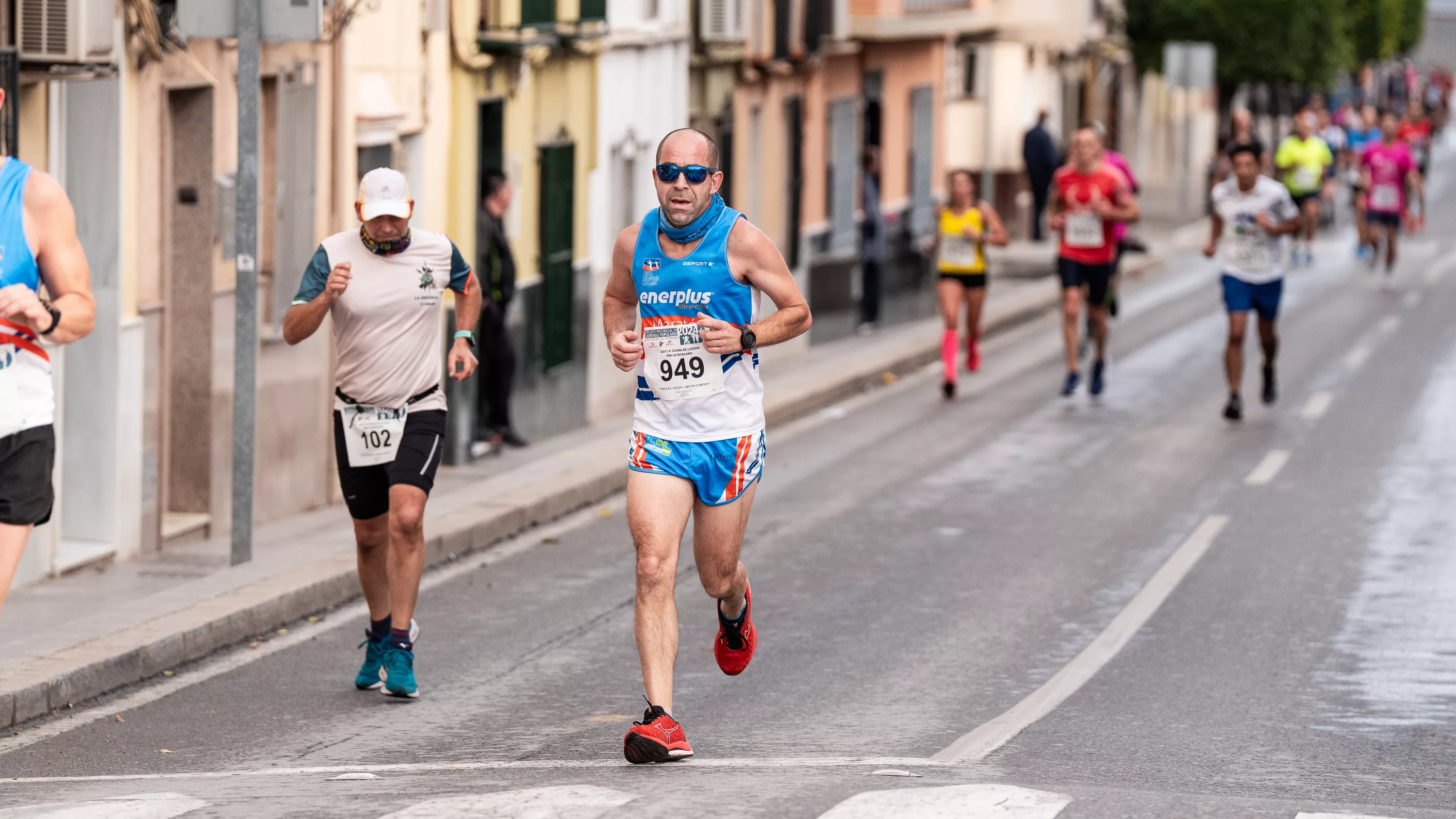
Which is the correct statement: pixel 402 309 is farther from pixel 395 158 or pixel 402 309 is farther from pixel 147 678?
pixel 395 158

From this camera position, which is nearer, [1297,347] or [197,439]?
[197,439]

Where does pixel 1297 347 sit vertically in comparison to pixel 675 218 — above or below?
below

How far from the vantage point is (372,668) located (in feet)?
30.8

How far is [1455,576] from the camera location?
12.1 m

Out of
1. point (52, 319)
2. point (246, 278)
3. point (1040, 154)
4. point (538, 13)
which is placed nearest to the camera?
point (52, 319)

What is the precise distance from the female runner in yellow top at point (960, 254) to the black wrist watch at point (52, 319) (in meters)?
13.6

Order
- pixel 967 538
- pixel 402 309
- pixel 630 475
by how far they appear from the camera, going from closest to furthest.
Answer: pixel 630 475 < pixel 402 309 < pixel 967 538

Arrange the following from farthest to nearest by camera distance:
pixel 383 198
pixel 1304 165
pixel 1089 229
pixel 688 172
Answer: pixel 1304 165 → pixel 1089 229 → pixel 383 198 → pixel 688 172

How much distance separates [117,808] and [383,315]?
8.90ft

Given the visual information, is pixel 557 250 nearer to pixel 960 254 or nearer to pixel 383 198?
pixel 960 254

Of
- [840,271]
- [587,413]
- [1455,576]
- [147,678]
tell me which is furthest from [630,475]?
[840,271]

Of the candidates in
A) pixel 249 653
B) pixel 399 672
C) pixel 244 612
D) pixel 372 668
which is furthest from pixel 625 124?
pixel 399 672

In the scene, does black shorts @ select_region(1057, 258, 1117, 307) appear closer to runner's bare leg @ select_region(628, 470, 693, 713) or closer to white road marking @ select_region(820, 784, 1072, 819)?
runner's bare leg @ select_region(628, 470, 693, 713)

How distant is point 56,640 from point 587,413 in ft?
34.0
